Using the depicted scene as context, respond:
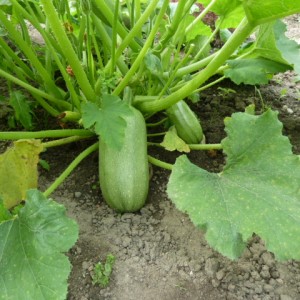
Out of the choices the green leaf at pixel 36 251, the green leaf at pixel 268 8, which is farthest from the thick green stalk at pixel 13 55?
the green leaf at pixel 268 8

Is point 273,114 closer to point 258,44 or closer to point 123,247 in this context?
point 258,44

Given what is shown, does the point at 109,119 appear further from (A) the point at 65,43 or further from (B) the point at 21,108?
(B) the point at 21,108

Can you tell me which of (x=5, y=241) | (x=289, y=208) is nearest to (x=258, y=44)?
(x=289, y=208)

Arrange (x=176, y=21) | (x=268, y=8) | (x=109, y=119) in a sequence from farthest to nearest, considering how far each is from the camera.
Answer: (x=176, y=21)
(x=109, y=119)
(x=268, y=8)

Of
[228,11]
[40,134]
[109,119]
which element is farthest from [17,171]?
[228,11]

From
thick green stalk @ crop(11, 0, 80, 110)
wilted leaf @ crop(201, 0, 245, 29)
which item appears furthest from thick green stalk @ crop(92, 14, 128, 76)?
wilted leaf @ crop(201, 0, 245, 29)

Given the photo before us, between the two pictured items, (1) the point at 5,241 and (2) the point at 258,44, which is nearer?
(1) the point at 5,241

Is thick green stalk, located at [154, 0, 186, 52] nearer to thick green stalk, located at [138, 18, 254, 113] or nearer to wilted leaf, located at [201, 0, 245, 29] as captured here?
thick green stalk, located at [138, 18, 254, 113]
